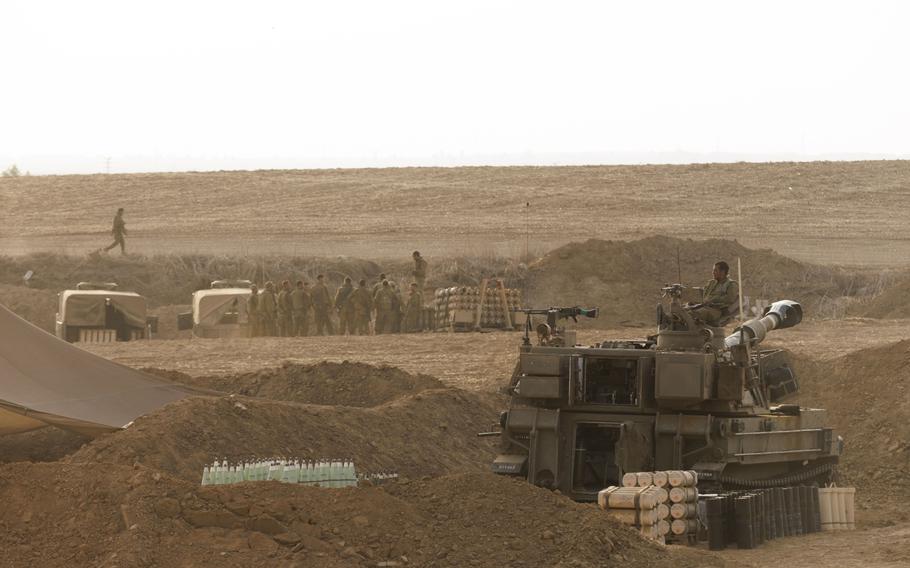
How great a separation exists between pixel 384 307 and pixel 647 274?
668 cm

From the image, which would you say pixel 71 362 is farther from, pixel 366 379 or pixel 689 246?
pixel 689 246

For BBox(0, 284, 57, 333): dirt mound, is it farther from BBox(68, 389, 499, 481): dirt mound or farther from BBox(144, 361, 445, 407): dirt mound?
BBox(68, 389, 499, 481): dirt mound

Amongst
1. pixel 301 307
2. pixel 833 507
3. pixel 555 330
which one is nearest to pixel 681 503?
A: pixel 833 507

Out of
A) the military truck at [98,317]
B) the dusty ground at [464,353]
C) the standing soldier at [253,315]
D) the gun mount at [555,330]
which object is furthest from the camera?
the standing soldier at [253,315]

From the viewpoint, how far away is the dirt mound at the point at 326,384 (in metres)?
22.3

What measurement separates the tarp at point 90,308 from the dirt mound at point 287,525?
21797 millimetres

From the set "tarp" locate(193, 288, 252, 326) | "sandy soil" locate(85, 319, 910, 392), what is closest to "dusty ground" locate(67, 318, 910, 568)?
"sandy soil" locate(85, 319, 910, 392)

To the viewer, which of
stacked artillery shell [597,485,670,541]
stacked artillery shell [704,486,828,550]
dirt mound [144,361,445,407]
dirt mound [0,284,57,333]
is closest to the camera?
stacked artillery shell [597,485,670,541]

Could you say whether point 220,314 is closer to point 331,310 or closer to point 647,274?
point 331,310

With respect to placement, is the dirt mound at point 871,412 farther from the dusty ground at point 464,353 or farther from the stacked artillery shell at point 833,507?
the stacked artillery shell at point 833,507

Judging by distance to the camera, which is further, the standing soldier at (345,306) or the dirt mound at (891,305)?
the standing soldier at (345,306)

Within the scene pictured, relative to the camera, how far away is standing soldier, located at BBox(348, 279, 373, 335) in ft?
112

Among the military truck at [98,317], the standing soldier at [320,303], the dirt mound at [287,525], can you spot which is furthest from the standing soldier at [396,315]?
the dirt mound at [287,525]

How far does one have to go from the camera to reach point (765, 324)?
17.4 m
